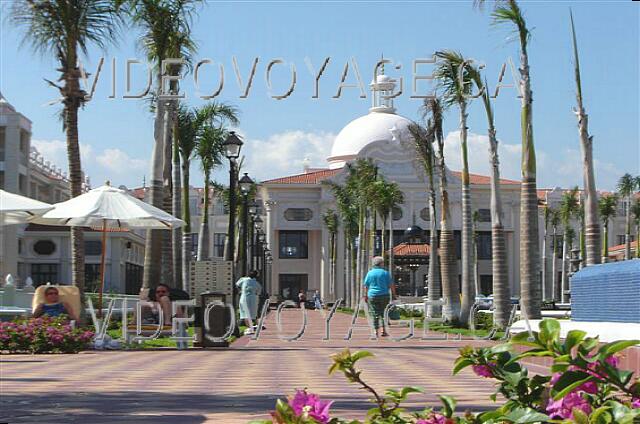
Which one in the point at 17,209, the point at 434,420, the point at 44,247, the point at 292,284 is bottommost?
the point at 292,284

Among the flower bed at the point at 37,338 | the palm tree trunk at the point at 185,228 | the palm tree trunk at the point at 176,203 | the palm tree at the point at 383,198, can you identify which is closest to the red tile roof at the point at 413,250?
the palm tree at the point at 383,198

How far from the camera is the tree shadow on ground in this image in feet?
23.1

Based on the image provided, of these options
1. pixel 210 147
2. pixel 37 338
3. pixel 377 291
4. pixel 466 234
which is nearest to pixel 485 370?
pixel 37 338

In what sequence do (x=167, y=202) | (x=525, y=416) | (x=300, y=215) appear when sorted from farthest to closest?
Answer: (x=300, y=215), (x=167, y=202), (x=525, y=416)

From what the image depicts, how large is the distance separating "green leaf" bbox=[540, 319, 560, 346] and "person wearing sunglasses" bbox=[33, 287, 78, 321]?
595 inches

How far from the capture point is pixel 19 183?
6531 centimetres

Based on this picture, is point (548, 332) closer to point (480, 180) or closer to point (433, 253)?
point (433, 253)

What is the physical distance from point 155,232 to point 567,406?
77.3ft

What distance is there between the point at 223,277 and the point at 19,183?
47526 mm

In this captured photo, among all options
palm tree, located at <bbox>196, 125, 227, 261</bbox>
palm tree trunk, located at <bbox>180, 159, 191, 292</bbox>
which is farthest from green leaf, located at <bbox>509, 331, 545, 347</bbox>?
palm tree, located at <bbox>196, 125, 227, 261</bbox>

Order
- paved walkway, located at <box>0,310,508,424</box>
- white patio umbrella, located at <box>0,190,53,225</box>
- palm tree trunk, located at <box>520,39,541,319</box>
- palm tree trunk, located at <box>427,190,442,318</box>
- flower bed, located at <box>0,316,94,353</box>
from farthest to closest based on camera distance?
1. palm tree trunk, located at <box>427,190,442,318</box>
2. palm tree trunk, located at <box>520,39,541,319</box>
3. flower bed, located at <box>0,316,94,353</box>
4. white patio umbrella, located at <box>0,190,53,225</box>
5. paved walkway, located at <box>0,310,508,424</box>

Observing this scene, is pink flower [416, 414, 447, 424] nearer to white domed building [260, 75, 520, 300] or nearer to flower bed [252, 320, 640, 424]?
flower bed [252, 320, 640, 424]

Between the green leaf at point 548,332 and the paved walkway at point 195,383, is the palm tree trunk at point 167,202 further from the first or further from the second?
the green leaf at point 548,332

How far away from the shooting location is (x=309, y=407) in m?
Result: 2.70
